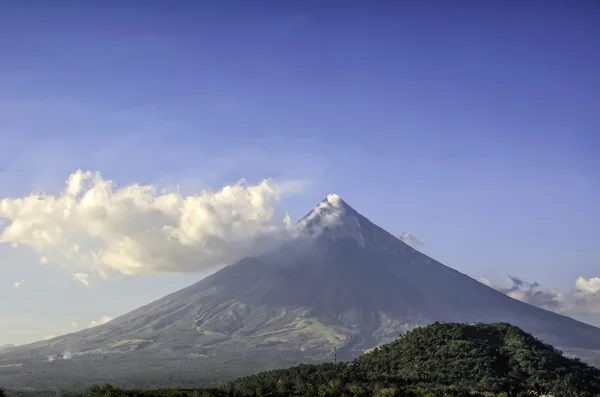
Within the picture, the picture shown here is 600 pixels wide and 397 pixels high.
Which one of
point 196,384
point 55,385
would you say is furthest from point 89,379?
point 196,384

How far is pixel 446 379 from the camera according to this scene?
110 m

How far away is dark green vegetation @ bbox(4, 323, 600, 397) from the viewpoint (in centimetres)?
9775

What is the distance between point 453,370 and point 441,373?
103 inches

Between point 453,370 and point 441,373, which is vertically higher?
point 453,370

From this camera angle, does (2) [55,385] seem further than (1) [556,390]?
Yes

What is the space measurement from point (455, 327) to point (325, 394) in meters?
50.6

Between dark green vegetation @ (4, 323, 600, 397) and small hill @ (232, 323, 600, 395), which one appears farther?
small hill @ (232, 323, 600, 395)

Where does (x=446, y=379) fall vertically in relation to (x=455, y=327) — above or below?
below

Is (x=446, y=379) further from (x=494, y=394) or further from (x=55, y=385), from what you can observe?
(x=55, y=385)

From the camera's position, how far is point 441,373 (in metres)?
112

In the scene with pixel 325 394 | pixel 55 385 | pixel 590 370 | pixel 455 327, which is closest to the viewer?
pixel 325 394

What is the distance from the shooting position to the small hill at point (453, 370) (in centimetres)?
10388

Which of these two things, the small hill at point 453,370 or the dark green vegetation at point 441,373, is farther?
the small hill at point 453,370

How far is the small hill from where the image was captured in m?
104
